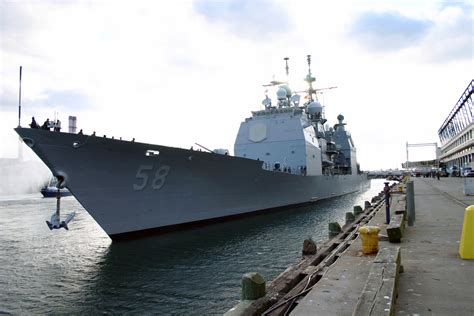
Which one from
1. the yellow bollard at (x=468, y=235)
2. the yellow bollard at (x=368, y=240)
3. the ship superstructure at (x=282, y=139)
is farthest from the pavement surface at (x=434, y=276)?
the ship superstructure at (x=282, y=139)

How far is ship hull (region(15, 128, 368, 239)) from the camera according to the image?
28.9 feet

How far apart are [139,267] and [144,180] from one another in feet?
10.1

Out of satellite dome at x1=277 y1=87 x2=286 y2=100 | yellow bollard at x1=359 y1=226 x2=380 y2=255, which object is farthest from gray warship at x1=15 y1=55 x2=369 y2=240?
yellow bollard at x1=359 y1=226 x2=380 y2=255

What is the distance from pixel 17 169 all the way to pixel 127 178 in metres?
47.5

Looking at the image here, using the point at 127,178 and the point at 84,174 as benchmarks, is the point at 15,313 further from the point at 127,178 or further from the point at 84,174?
the point at 127,178

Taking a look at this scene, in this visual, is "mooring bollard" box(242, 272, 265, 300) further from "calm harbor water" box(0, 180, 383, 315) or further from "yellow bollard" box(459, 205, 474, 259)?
"yellow bollard" box(459, 205, 474, 259)

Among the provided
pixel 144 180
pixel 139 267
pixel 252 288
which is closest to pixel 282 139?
pixel 144 180

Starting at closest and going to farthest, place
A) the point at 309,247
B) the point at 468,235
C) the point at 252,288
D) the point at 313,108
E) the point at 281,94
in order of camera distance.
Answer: the point at 252,288
the point at 468,235
the point at 309,247
the point at 281,94
the point at 313,108

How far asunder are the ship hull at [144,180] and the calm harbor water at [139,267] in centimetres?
65

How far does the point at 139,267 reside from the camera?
25.5 feet

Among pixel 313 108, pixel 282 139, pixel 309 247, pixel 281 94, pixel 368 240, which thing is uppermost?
pixel 281 94

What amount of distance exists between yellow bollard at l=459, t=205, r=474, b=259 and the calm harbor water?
320 centimetres

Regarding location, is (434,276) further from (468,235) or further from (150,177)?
(150,177)

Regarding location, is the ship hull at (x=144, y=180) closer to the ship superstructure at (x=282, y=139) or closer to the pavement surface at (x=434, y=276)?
the ship superstructure at (x=282, y=139)
